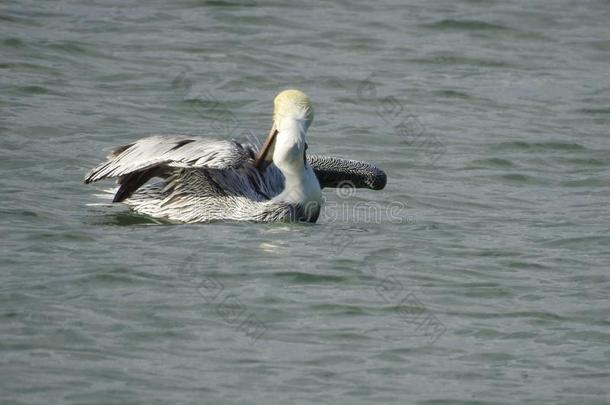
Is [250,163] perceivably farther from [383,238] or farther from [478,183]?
[478,183]

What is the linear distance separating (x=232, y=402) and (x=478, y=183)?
6178 millimetres

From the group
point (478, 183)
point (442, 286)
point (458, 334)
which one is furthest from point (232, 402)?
point (478, 183)

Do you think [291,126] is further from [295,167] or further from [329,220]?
[329,220]

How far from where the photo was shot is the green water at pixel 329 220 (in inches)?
284

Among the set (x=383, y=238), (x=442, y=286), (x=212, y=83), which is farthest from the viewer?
(x=212, y=83)

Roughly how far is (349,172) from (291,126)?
1241 millimetres

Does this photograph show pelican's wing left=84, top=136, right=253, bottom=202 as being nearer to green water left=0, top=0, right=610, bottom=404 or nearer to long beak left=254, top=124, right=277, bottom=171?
long beak left=254, top=124, right=277, bottom=171

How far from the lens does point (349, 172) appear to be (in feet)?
37.8

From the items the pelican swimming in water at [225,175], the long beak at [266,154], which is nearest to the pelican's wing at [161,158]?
the pelican swimming in water at [225,175]

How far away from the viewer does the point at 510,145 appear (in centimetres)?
1380

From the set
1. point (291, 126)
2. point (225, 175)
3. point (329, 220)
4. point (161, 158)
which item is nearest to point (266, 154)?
point (225, 175)

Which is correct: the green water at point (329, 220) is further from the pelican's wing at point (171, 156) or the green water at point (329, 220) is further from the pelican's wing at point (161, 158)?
the pelican's wing at point (171, 156)

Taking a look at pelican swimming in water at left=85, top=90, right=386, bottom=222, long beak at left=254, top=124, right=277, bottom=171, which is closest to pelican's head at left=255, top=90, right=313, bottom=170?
pelican swimming in water at left=85, top=90, right=386, bottom=222

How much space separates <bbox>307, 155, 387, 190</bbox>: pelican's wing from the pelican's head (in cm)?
102
